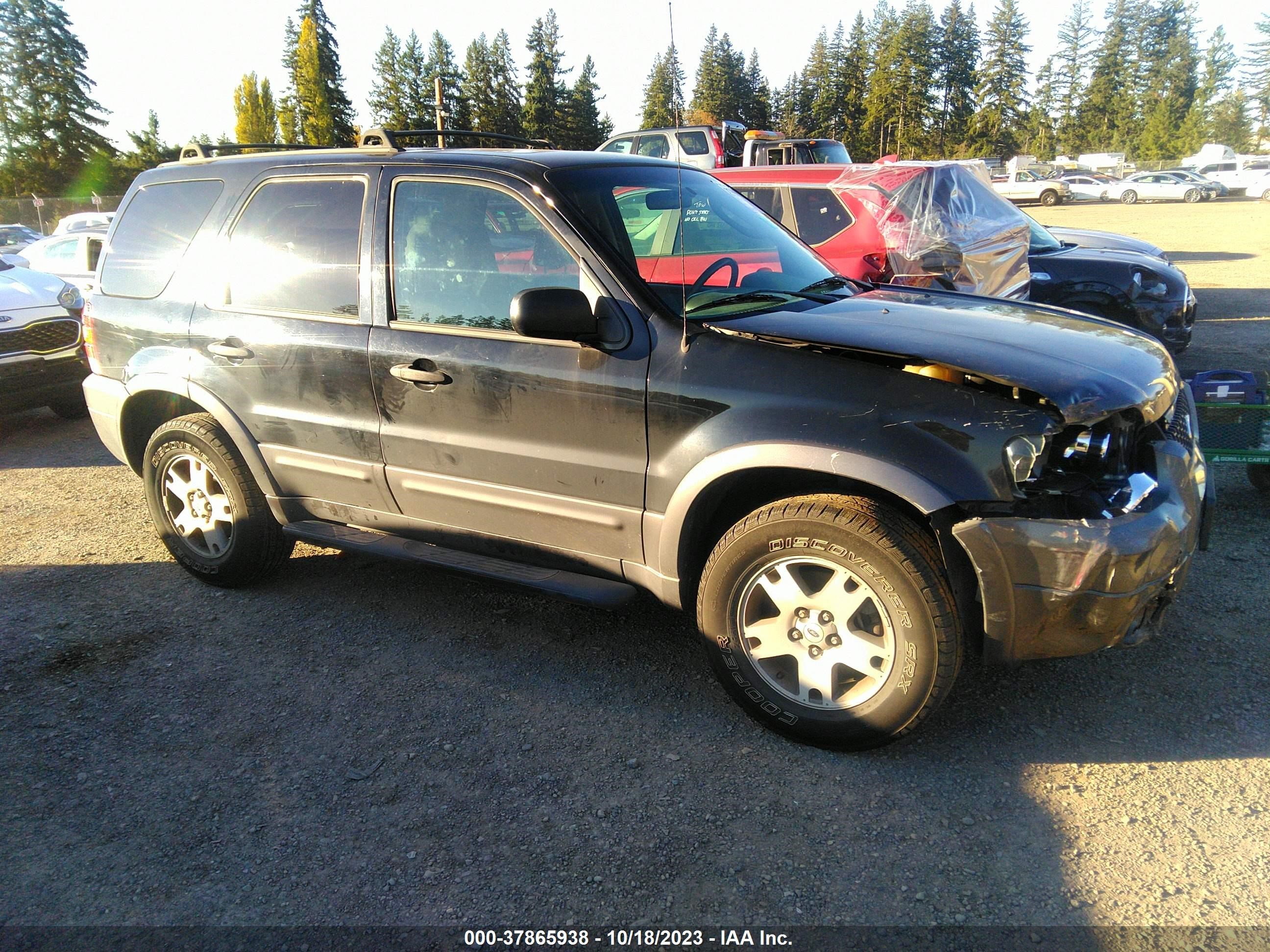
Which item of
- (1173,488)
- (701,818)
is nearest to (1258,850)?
(1173,488)

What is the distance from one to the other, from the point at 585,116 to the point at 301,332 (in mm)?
72371

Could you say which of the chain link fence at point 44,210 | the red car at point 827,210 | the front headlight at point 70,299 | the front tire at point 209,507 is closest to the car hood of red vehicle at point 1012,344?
the front tire at point 209,507

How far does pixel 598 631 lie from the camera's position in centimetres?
400

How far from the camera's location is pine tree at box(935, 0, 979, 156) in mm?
87875

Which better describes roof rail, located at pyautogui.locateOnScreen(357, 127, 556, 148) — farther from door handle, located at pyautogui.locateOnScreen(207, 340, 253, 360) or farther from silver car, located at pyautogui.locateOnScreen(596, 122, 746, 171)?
silver car, located at pyautogui.locateOnScreen(596, 122, 746, 171)

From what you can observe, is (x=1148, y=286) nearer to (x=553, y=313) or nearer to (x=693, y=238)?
(x=693, y=238)

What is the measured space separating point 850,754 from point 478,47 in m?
84.9

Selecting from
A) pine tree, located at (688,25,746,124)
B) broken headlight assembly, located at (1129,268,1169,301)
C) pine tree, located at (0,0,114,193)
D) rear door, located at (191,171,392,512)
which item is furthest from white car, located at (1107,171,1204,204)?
pine tree, located at (0,0,114,193)

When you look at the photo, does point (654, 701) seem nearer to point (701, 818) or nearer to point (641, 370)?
point (701, 818)

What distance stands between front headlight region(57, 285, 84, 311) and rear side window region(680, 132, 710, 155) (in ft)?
39.1

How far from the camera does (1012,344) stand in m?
3.03

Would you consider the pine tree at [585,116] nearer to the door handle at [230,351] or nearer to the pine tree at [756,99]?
the pine tree at [756,99]

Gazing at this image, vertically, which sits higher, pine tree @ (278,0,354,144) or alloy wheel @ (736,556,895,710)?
pine tree @ (278,0,354,144)

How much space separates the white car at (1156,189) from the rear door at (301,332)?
150 ft
